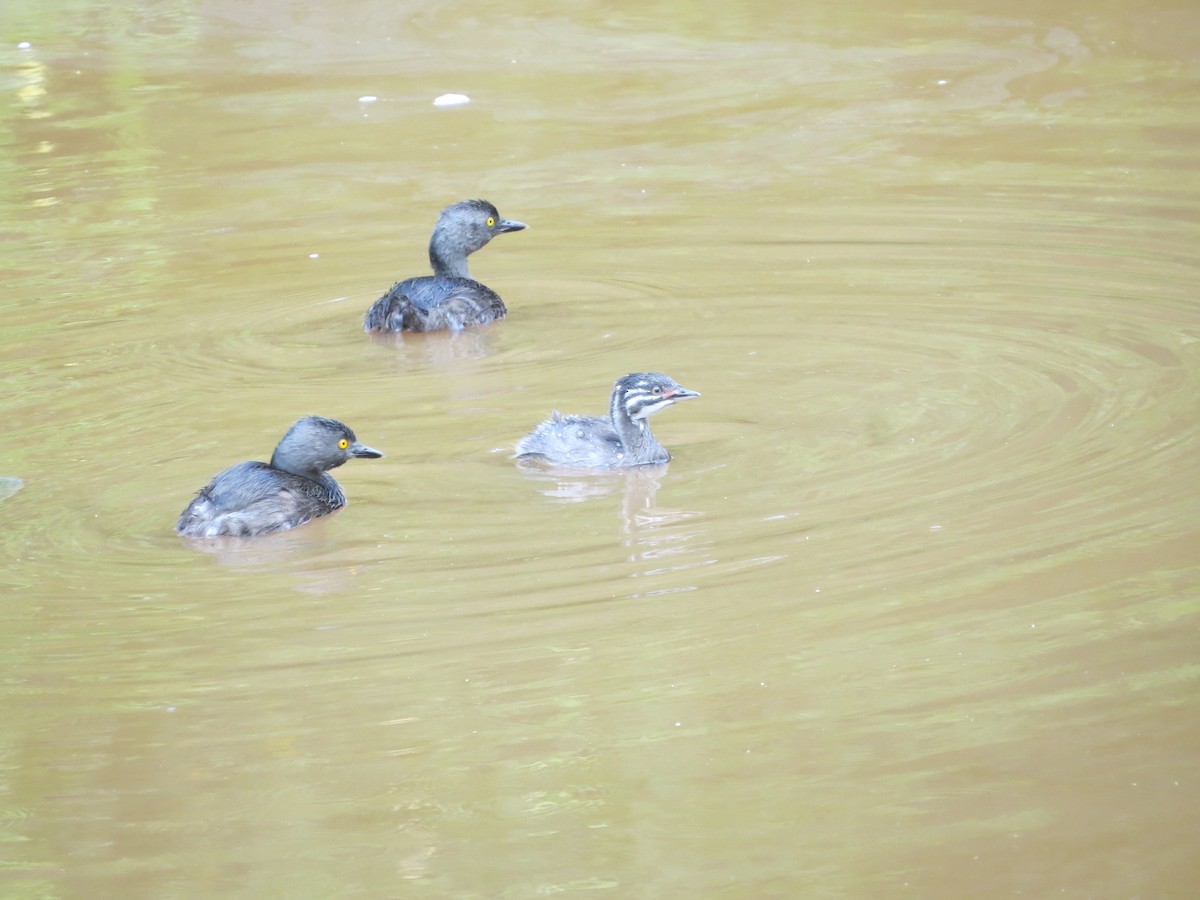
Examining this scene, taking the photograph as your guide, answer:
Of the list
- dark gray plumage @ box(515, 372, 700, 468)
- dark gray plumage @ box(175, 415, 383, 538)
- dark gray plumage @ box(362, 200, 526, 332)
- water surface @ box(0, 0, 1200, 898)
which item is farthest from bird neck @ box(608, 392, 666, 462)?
dark gray plumage @ box(362, 200, 526, 332)

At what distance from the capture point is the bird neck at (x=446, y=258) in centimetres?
1183

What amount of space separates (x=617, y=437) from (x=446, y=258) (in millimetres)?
3850

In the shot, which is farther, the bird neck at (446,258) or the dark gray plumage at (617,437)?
the bird neck at (446,258)

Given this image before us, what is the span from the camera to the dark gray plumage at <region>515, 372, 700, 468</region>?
8258 mm

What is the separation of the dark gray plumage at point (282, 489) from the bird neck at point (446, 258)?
3846 mm

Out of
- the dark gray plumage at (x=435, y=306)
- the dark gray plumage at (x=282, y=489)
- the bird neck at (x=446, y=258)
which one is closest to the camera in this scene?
the dark gray plumage at (x=282, y=489)

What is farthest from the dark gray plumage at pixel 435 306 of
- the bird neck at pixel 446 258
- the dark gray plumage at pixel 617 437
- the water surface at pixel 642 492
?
the dark gray plumage at pixel 617 437

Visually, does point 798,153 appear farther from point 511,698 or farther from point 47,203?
point 511,698

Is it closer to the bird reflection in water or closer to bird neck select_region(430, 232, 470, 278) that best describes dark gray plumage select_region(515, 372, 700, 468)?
the bird reflection in water

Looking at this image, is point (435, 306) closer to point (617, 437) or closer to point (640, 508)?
point (617, 437)

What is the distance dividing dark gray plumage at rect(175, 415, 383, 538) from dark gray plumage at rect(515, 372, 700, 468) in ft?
2.46

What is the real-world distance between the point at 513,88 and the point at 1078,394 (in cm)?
840

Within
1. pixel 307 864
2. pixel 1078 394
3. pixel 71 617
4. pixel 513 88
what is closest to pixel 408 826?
pixel 307 864

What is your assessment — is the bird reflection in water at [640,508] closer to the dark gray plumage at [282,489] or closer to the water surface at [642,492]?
the water surface at [642,492]
